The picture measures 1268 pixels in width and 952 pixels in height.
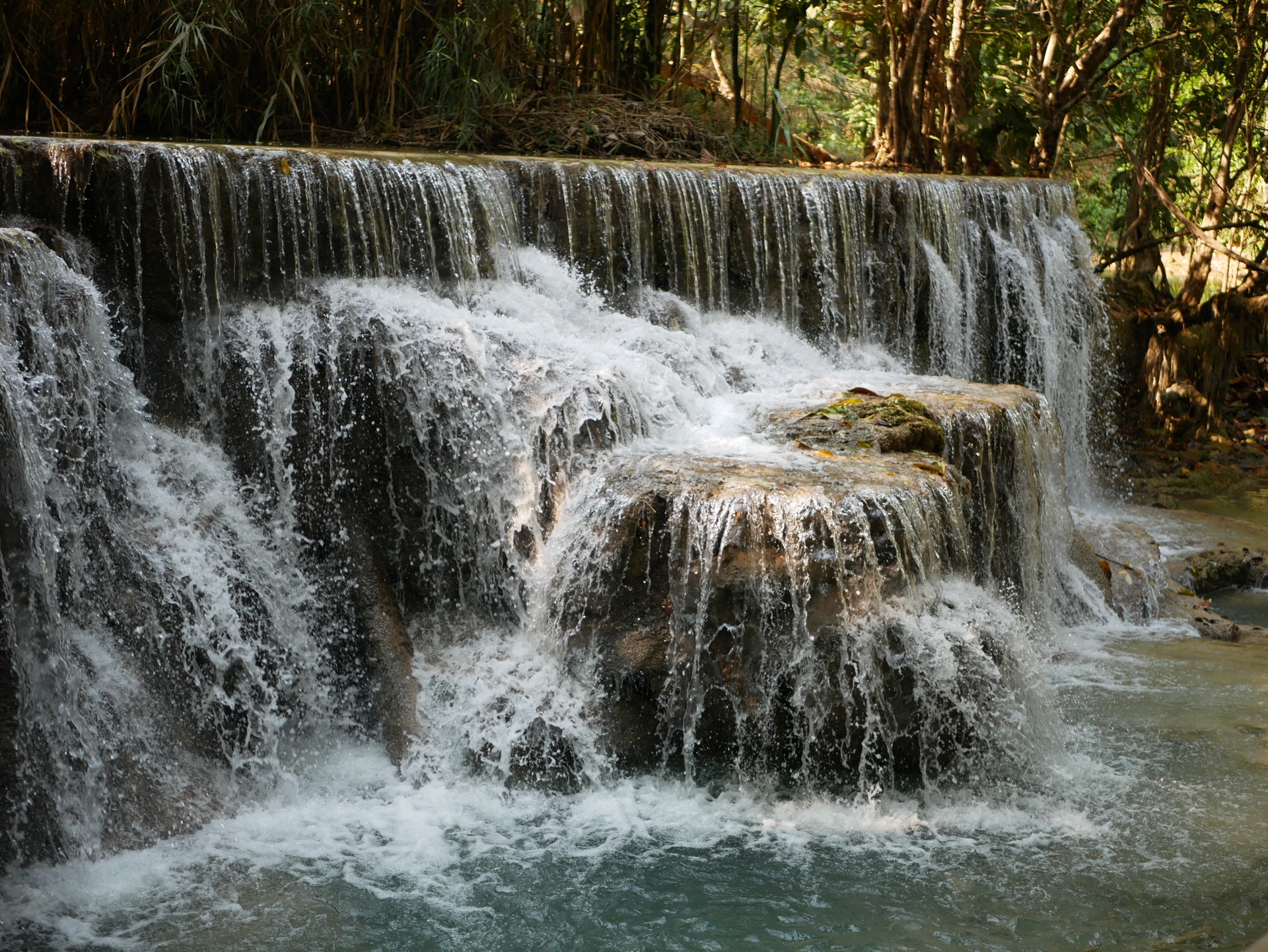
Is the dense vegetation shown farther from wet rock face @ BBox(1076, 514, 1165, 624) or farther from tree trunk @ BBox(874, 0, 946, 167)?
wet rock face @ BBox(1076, 514, 1165, 624)

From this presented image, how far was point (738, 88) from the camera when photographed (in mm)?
10969

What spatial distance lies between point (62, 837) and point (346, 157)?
3.52 meters

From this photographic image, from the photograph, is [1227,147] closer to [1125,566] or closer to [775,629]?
[1125,566]

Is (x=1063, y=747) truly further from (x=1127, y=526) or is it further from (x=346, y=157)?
(x=346, y=157)

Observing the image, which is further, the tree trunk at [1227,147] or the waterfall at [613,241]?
the tree trunk at [1227,147]

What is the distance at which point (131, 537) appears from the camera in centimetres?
491

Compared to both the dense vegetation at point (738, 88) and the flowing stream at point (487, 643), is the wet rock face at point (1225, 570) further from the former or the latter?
the dense vegetation at point (738, 88)

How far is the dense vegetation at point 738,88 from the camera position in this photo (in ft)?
25.1

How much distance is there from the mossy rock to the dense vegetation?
4.10 metres

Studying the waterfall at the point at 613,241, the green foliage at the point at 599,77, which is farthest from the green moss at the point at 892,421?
the green foliage at the point at 599,77

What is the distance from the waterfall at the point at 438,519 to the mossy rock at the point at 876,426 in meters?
0.04

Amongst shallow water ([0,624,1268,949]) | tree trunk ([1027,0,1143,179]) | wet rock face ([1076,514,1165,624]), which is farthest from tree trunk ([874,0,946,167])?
shallow water ([0,624,1268,949])

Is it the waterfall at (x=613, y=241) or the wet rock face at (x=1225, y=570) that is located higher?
the waterfall at (x=613, y=241)

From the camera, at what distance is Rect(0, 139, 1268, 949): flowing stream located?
404 cm
